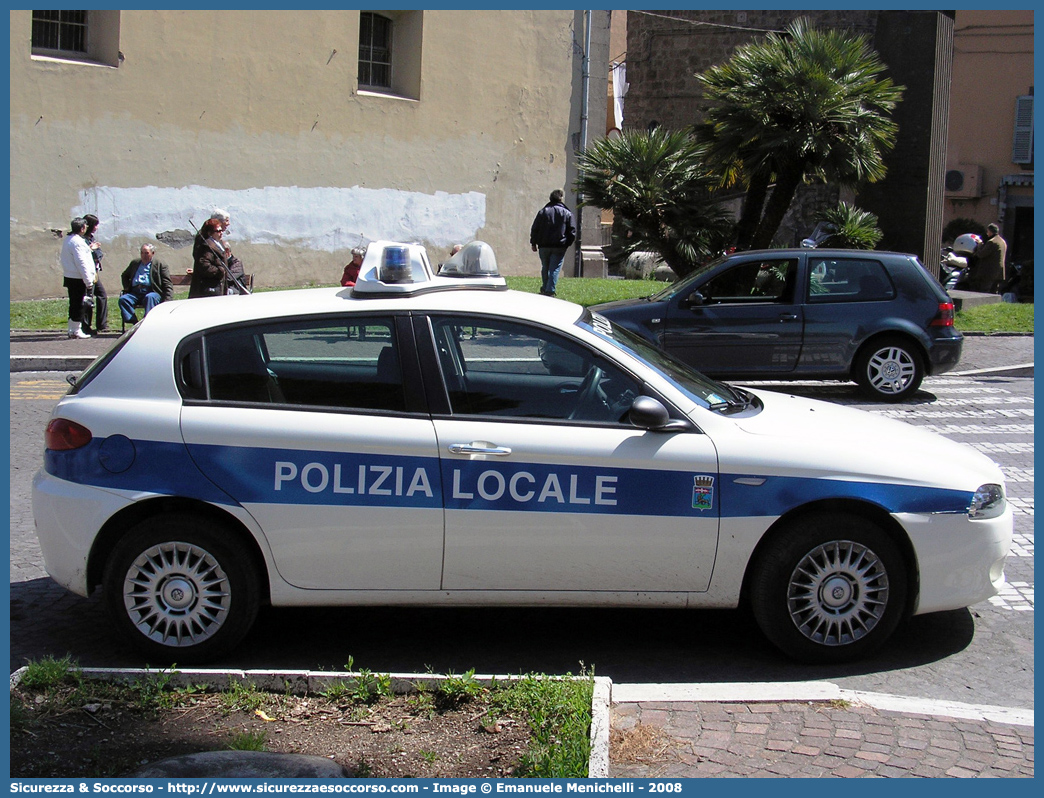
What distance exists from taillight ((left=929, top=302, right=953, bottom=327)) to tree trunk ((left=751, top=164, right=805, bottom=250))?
4.46 metres

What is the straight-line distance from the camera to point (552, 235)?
1747 cm

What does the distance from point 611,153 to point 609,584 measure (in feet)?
41.5

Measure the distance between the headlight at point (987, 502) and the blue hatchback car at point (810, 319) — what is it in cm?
687

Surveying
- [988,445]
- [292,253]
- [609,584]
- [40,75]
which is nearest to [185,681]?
[609,584]

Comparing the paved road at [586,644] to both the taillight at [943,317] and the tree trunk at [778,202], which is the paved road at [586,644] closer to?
the taillight at [943,317]

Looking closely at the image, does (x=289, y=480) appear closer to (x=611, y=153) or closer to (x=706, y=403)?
(x=706, y=403)

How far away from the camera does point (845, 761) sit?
3.83m

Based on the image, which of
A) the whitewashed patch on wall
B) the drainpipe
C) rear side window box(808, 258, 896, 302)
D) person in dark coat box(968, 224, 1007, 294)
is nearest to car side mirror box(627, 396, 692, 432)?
rear side window box(808, 258, 896, 302)

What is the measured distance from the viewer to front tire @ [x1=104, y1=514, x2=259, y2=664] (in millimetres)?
4742

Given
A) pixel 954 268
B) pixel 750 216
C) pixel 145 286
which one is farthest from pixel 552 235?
pixel 954 268

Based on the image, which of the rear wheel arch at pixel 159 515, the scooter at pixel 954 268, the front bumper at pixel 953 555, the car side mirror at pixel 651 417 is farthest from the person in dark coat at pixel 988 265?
the rear wheel arch at pixel 159 515

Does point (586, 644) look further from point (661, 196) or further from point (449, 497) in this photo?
point (661, 196)

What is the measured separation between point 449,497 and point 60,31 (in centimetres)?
1707

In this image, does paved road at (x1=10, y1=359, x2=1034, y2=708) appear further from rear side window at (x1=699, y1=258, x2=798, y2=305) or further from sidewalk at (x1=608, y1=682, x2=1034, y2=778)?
rear side window at (x1=699, y1=258, x2=798, y2=305)
